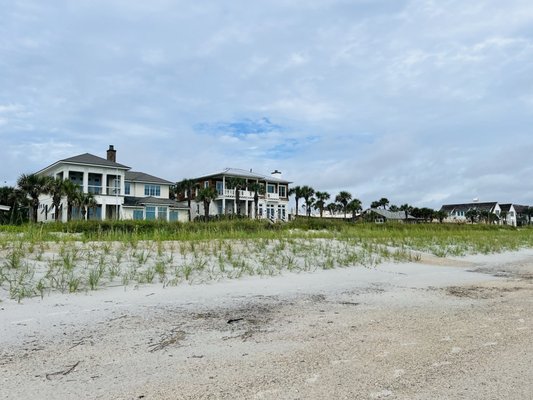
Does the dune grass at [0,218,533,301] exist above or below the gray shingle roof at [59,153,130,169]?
below

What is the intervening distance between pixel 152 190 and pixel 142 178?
1695mm

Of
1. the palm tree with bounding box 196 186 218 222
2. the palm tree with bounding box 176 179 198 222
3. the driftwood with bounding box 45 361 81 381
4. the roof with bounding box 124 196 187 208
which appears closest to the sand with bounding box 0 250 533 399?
the driftwood with bounding box 45 361 81 381

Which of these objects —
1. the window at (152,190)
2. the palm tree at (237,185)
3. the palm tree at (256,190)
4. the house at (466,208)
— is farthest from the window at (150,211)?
the house at (466,208)

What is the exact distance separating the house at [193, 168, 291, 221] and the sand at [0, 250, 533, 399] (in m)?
44.1

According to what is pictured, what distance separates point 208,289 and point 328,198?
63001 mm

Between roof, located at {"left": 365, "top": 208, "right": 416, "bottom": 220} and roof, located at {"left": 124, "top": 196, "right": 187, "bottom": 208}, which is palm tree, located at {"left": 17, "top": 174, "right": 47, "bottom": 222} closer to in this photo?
roof, located at {"left": 124, "top": 196, "right": 187, "bottom": 208}

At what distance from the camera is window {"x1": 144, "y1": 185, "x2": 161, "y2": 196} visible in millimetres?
48509

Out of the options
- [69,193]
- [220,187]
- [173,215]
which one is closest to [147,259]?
[69,193]

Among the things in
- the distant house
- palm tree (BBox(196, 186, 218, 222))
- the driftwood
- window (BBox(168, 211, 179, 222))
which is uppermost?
palm tree (BBox(196, 186, 218, 222))

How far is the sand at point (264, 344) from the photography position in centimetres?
372

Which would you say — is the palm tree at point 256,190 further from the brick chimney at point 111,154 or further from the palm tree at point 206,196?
the brick chimney at point 111,154

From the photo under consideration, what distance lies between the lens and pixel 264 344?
496 cm

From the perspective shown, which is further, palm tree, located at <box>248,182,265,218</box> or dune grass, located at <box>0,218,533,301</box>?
palm tree, located at <box>248,182,265,218</box>

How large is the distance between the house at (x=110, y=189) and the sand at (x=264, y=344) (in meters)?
33.1
